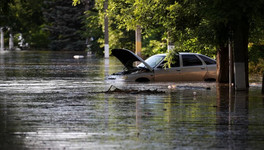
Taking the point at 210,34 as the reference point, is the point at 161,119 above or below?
below

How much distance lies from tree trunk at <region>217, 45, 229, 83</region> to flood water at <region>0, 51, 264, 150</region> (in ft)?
12.3

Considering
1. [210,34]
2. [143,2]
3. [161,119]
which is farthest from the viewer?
[143,2]

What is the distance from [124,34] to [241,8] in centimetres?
4529

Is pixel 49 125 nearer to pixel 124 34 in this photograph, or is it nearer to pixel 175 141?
pixel 175 141

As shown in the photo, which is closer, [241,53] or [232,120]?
[232,120]

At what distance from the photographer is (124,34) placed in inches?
2579

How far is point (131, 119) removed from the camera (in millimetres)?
15141

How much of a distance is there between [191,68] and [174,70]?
703mm

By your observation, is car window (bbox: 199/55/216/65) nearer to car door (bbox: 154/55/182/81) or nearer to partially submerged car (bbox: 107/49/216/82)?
partially submerged car (bbox: 107/49/216/82)

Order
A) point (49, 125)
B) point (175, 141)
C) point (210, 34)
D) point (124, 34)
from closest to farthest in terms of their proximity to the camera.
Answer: point (175, 141) < point (49, 125) < point (210, 34) < point (124, 34)

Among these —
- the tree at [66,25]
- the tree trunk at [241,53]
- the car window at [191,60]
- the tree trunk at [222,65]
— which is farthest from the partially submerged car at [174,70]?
the tree at [66,25]

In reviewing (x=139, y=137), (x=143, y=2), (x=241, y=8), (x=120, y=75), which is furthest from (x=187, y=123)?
(x=120, y=75)

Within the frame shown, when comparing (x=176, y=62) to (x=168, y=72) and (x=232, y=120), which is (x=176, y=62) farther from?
(x=232, y=120)

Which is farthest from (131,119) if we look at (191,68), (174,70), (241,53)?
(191,68)
